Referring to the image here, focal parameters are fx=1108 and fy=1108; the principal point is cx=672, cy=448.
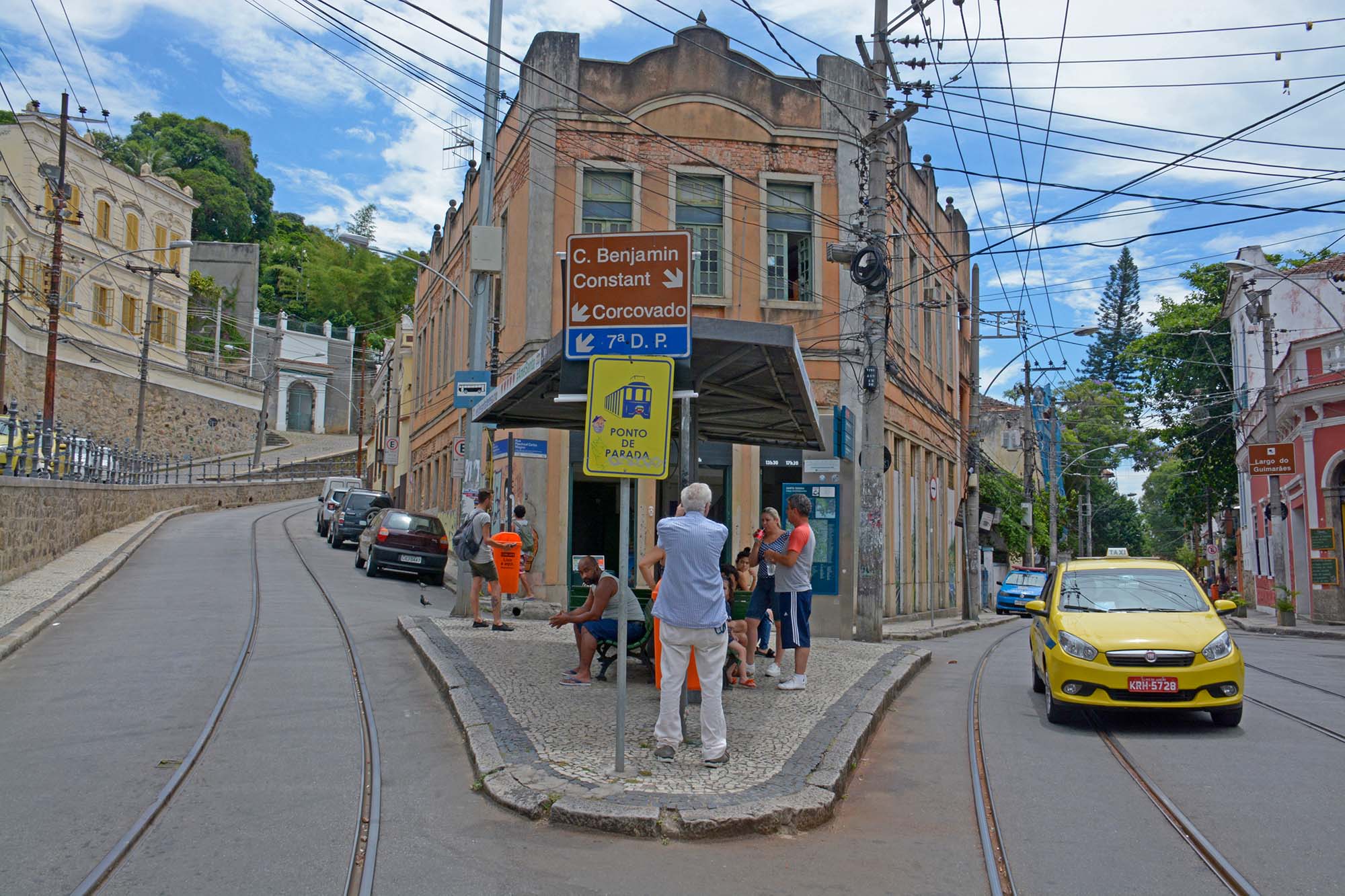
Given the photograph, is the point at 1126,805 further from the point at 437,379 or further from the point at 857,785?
the point at 437,379

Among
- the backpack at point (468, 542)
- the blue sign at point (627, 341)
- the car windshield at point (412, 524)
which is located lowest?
the backpack at point (468, 542)

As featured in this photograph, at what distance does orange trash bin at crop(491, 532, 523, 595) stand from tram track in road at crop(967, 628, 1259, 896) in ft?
22.5

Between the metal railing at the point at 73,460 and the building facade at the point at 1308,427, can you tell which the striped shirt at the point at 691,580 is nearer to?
the metal railing at the point at 73,460

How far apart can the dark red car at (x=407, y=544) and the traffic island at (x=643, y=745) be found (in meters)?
11.9

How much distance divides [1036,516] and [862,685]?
39.2 meters

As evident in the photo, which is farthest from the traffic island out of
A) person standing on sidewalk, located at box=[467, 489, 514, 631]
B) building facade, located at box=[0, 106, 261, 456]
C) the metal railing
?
building facade, located at box=[0, 106, 261, 456]

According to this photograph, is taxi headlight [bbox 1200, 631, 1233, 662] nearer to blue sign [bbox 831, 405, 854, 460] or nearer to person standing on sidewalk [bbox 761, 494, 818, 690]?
person standing on sidewalk [bbox 761, 494, 818, 690]

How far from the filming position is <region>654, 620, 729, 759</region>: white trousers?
7207mm

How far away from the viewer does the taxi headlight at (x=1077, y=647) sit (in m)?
9.28

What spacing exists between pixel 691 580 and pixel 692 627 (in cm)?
30

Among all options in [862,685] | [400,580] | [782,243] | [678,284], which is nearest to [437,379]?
[400,580]

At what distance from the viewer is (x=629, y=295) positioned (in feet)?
25.5

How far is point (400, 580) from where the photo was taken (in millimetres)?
24250

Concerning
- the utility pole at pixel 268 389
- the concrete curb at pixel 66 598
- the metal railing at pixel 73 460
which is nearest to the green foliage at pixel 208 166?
the utility pole at pixel 268 389
